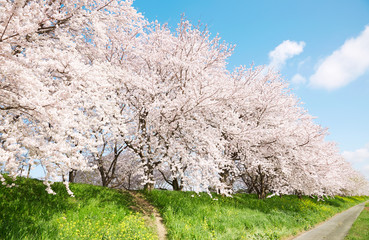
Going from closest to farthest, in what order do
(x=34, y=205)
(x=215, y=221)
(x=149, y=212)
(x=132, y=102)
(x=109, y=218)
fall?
(x=34, y=205) < (x=109, y=218) < (x=215, y=221) < (x=149, y=212) < (x=132, y=102)

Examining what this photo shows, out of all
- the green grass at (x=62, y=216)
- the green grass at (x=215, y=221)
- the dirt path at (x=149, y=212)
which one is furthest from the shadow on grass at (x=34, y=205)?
the green grass at (x=215, y=221)

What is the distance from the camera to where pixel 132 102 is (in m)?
12.0

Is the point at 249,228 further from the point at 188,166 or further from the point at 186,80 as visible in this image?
the point at 186,80

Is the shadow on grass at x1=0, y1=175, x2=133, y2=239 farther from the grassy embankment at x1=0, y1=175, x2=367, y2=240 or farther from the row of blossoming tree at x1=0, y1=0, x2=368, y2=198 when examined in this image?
the row of blossoming tree at x1=0, y1=0, x2=368, y2=198

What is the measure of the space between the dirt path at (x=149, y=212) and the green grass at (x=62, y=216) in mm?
370

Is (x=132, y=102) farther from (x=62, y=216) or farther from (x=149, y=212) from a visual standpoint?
(x=62, y=216)

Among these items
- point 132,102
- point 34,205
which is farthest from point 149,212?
point 132,102

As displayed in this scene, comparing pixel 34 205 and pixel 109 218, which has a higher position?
pixel 34 205

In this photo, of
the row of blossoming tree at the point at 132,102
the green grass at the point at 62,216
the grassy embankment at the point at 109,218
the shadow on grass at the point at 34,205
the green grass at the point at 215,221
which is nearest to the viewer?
the row of blossoming tree at the point at 132,102

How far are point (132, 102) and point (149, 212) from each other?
573cm

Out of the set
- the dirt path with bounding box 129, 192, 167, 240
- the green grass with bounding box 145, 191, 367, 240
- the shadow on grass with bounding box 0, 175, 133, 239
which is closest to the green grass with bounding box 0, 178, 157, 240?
the shadow on grass with bounding box 0, 175, 133, 239

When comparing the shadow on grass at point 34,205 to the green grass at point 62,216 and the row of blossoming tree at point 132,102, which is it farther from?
the row of blossoming tree at point 132,102

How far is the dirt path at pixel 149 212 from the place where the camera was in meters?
7.83

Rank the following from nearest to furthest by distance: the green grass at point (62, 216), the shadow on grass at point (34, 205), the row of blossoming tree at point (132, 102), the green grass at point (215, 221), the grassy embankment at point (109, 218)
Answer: the row of blossoming tree at point (132, 102) < the shadow on grass at point (34, 205) < the green grass at point (62, 216) < the grassy embankment at point (109, 218) < the green grass at point (215, 221)
